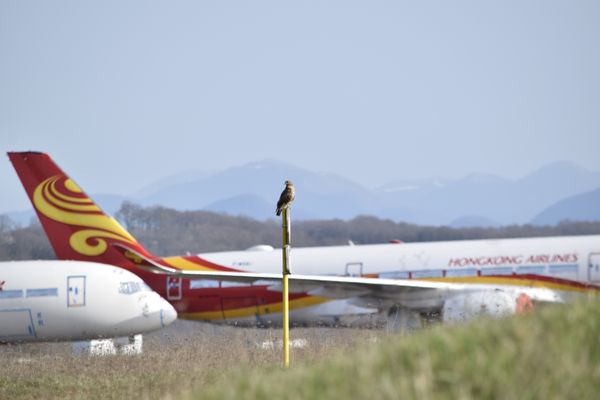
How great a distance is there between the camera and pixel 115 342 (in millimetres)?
31328

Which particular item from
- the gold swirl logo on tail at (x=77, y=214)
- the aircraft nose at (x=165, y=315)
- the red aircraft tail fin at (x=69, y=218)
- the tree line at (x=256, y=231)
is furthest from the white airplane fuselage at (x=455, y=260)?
the tree line at (x=256, y=231)

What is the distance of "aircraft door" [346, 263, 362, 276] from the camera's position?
34031 mm

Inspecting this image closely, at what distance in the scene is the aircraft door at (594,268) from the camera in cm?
3141

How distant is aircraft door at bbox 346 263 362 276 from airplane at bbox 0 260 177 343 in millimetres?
7265

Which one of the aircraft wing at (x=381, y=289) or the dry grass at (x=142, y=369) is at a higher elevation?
the aircraft wing at (x=381, y=289)

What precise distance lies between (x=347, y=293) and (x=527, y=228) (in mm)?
117893

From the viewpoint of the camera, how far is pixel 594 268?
103 feet

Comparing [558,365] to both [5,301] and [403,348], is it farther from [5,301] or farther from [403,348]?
[5,301]

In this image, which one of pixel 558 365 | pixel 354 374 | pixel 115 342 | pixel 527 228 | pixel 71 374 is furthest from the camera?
pixel 527 228

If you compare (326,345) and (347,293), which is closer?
(326,345)

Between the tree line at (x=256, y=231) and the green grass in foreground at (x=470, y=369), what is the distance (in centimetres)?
13453

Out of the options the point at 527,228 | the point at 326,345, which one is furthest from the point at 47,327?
the point at 527,228

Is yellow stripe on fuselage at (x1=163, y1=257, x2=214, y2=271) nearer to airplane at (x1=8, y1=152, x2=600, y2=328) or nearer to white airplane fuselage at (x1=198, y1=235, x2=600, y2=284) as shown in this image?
airplane at (x1=8, y1=152, x2=600, y2=328)

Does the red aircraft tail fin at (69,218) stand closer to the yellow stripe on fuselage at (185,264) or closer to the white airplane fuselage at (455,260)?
the yellow stripe on fuselage at (185,264)
